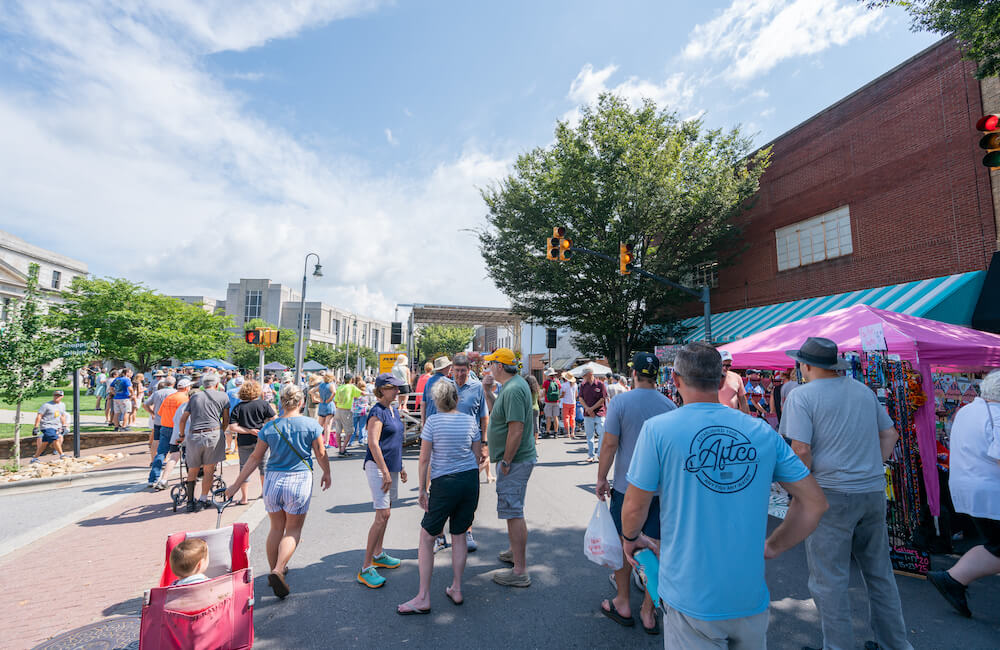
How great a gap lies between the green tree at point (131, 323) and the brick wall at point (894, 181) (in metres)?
29.6

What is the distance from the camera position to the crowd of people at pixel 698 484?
5.66 ft

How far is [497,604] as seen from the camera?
3613 millimetres

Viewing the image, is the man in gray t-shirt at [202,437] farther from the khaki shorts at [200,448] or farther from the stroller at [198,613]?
the stroller at [198,613]

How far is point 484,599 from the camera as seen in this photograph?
369cm

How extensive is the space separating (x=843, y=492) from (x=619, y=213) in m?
15.6

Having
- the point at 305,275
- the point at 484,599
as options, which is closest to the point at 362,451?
the point at 484,599

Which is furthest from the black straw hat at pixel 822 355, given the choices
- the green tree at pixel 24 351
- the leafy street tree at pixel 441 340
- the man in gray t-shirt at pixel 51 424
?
the leafy street tree at pixel 441 340

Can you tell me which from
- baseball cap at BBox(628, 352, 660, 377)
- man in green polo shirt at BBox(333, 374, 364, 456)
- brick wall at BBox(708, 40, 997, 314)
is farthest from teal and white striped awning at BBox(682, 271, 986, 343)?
man in green polo shirt at BBox(333, 374, 364, 456)

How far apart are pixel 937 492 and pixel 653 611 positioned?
3623 mm

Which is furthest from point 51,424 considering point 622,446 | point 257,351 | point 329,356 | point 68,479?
point 329,356

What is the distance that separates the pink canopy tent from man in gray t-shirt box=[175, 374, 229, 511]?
8.29 metres

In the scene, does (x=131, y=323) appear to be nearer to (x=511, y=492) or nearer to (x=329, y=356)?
(x=511, y=492)

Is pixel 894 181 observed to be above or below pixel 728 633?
above

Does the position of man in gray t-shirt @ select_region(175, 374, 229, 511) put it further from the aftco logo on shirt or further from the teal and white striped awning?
the teal and white striped awning
